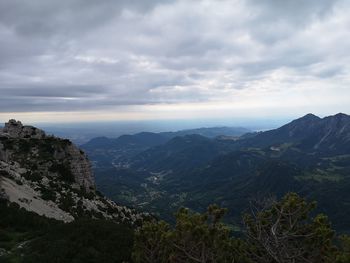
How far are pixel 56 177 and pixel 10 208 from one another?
30725mm

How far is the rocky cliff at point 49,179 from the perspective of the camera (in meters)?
41.4

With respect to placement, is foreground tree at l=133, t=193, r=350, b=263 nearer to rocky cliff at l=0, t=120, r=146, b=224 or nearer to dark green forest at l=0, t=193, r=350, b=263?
dark green forest at l=0, t=193, r=350, b=263

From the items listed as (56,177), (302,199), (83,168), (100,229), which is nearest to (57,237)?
(100,229)

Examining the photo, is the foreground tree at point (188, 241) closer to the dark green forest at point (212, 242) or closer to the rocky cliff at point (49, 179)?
the dark green forest at point (212, 242)

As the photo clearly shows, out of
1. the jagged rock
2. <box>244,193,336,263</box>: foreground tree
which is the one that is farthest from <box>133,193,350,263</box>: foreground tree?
the jagged rock

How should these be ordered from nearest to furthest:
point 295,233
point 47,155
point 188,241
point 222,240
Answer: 1. point 188,241
2. point 295,233
3. point 222,240
4. point 47,155

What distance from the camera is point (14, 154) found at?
6788 cm

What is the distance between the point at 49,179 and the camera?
56406mm

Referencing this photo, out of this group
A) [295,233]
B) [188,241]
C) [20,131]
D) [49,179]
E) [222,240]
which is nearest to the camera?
[188,241]

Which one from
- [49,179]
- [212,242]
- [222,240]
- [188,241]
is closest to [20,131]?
[49,179]

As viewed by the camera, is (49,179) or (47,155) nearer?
(49,179)

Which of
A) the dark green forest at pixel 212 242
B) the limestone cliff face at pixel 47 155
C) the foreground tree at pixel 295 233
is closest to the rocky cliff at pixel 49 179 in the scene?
the limestone cliff face at pixel 47 155

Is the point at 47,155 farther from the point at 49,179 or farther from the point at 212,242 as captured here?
the point at 212,242

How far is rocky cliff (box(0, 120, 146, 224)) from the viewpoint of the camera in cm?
4138
